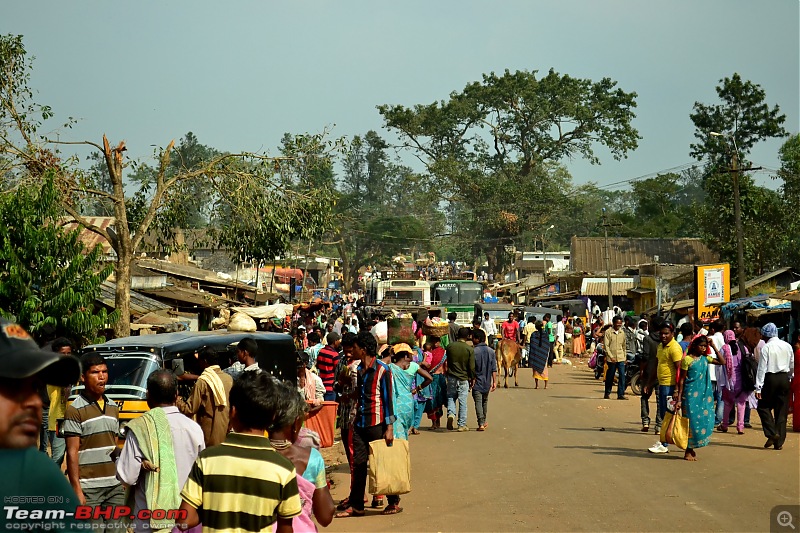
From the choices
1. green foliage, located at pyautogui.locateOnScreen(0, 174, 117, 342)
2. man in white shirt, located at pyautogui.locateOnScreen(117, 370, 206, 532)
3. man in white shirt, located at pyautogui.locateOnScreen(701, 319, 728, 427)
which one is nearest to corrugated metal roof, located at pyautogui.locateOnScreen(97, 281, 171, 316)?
green foliage, located at pyautogui.locateOnScreen(0, 174, 117, 342)

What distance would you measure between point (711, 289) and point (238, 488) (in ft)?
84.2

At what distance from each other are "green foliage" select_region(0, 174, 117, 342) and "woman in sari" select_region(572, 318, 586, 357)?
24157mm

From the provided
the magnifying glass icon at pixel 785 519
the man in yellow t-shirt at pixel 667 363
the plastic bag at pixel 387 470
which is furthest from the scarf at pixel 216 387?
the man in yellow t-shirt at pixel 667 363

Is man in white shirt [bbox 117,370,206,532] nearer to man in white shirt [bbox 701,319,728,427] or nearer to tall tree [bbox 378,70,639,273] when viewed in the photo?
man in white shirt [bbox 701,319,728,427]

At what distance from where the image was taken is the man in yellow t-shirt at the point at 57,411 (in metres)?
9.30

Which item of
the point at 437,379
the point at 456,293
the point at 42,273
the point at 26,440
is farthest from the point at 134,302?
the point at 26,440

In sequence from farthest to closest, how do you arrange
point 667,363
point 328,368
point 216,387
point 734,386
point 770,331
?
point 328,368 < point 734,386 < point 770,331 < point 667,363 < point 216,387

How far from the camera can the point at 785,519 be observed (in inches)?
329

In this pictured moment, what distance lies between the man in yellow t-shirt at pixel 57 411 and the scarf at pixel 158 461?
3930 mm

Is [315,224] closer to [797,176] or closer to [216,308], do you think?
[216,308]

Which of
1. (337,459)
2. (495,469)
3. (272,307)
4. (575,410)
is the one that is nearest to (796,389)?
(575,410)

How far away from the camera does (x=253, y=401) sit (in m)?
4.22

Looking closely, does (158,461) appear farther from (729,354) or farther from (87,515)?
(729,354)

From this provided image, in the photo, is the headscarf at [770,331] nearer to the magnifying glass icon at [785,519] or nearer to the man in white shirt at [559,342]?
the magnifying glass icon at [785,519]
